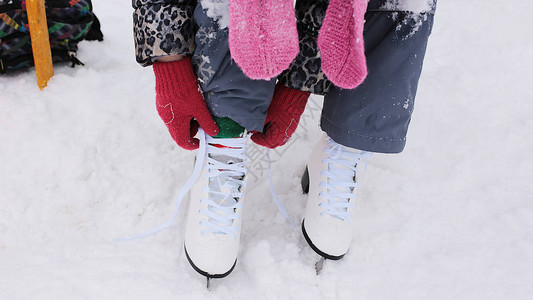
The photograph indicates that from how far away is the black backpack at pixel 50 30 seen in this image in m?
1.00

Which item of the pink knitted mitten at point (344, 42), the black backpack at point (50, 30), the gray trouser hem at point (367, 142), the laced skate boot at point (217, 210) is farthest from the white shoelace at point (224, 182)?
the black backpack at point (50, 30)

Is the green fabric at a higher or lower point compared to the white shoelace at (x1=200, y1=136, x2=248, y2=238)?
higher

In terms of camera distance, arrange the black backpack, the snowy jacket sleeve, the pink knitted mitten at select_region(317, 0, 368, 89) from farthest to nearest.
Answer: the black backpack, the snowy jacket sleeve, the pink knitted mitten at select_region(317, 0, 368, 89)

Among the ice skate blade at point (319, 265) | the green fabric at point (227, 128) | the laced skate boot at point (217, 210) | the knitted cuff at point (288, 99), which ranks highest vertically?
the knitted cuff at point (288, 99)

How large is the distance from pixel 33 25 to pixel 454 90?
4.03ft

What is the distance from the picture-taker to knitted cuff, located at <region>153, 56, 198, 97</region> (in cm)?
67

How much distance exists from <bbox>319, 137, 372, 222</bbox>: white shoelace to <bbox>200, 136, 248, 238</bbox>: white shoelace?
0.19 m

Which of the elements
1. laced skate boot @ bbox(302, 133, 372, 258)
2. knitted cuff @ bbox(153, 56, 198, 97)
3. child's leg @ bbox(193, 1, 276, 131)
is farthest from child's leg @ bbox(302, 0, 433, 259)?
knitted cuff @ bbox(153, 56, 198, 97)

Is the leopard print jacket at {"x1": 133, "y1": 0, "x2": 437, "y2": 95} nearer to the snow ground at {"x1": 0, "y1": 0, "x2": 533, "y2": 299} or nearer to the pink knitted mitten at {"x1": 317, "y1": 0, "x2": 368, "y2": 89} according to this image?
the pink knitted mitten at {"x1": 317, "y1": 0, "x2": 368, "y2": 89}

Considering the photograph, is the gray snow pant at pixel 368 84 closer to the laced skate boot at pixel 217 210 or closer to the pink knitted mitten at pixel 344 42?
the laced skate boot at pixel 217 210

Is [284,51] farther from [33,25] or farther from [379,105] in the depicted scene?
[33,25]

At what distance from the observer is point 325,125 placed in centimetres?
80

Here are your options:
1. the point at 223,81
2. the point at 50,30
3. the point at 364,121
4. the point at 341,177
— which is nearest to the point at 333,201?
the point at 341,177

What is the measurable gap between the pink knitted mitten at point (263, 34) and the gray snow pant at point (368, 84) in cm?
13
